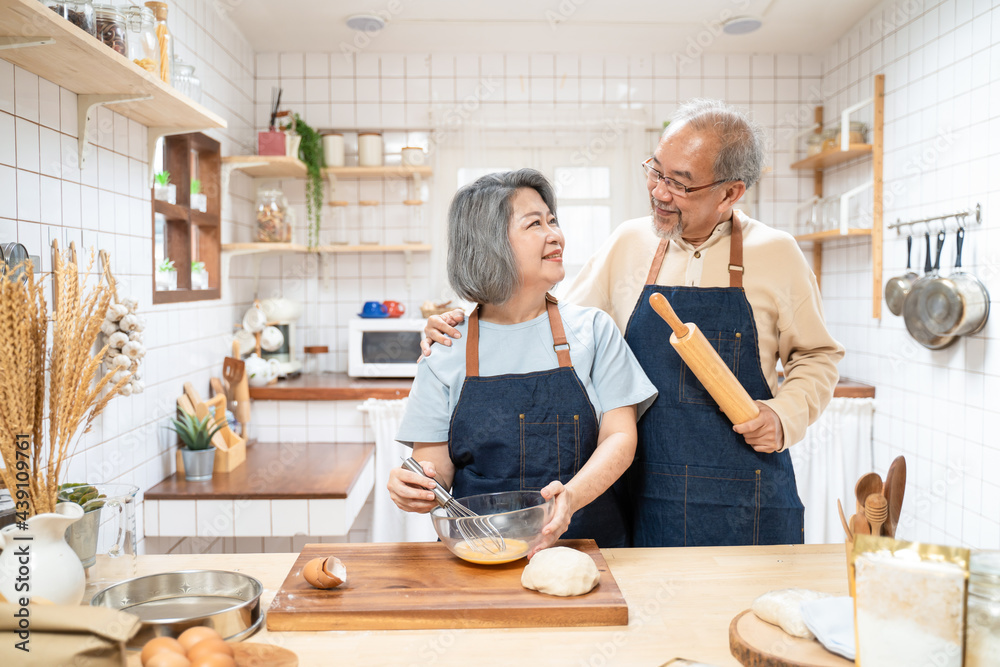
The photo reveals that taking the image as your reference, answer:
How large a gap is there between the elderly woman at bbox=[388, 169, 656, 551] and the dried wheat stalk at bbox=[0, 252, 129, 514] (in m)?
0.58

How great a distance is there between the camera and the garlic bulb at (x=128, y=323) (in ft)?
6.17

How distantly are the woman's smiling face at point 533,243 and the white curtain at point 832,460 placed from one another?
204 cm

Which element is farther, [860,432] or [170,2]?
[860,432]

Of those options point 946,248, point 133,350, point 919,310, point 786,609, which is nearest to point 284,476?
point 133,350

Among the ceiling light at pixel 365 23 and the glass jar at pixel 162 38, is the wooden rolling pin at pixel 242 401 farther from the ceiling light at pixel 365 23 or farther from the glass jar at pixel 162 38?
the ceiling light at pixel 365 23

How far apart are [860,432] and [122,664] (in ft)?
9.82

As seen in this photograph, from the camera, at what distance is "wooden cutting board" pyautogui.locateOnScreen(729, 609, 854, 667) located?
2.62ft

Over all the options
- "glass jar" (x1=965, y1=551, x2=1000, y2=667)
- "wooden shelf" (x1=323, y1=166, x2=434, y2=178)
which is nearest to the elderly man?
"glass jar" (x1=965, y1=551, x2=1000, y2=667)

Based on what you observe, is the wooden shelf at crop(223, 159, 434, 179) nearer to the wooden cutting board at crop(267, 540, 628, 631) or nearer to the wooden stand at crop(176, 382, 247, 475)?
the wooden stand at crop(176, 382, 247, 475)

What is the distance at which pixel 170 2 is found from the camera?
7.83ft

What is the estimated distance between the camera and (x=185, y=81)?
2041 millimetres

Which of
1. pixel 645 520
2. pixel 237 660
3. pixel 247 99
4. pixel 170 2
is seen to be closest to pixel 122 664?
pixel 237 660

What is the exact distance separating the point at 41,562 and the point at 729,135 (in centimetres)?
140

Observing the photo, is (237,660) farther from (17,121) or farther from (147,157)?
(147,157)
